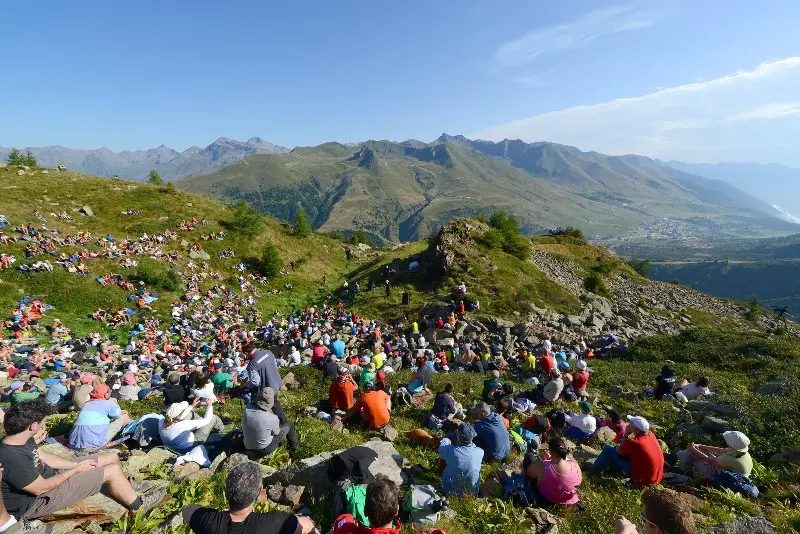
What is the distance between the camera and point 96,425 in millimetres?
9094

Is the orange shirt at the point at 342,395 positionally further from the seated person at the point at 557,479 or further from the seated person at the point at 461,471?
the seated person at the point at 557,479

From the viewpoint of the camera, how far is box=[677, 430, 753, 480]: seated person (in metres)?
7.89

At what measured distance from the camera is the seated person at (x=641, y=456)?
7.93m

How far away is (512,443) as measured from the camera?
34.4 ft

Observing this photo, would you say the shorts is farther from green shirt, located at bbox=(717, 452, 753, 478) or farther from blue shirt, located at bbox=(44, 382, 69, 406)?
green shirt, located at bbox=(717, 452, 753, 478)

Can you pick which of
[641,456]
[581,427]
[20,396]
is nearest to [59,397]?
[20,396]

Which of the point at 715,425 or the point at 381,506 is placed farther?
the point at 715,425

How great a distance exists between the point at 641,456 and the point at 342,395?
864cm

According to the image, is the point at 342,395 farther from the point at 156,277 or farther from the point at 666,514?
the point at 156,277

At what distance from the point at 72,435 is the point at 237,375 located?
1011cm

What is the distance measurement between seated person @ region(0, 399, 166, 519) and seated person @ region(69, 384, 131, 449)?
106 inches

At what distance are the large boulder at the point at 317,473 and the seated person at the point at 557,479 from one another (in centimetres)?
293

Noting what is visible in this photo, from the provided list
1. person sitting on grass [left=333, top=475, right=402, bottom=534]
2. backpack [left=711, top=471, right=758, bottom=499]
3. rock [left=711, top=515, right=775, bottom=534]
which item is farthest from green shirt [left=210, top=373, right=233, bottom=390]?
backpack [left=711, top=471, right=758, bottom=499]

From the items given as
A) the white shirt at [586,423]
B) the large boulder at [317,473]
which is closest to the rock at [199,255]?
the large boulder at [317,473]
